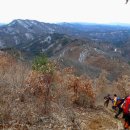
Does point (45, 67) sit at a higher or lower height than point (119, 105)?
higher

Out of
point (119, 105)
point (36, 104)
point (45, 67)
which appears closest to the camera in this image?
point (36, 104)

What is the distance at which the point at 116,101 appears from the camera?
1798cm

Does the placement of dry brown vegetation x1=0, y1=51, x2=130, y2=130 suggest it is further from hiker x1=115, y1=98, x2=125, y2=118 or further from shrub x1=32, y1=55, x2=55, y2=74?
hiker x1=115, y1=98, x2=125, y2=118

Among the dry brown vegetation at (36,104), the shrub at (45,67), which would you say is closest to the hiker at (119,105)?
the dry brown vegetation at (36,104)

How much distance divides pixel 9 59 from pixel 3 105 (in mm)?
11316

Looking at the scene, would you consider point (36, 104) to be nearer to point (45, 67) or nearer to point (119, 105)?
point (119, 105)

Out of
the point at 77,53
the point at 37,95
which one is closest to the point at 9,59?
the point at 37,95

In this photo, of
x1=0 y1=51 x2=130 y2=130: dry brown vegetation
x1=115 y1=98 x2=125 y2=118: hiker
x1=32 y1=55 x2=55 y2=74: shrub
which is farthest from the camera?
x1=115 y1=98 x2=125 y2=118: hiker

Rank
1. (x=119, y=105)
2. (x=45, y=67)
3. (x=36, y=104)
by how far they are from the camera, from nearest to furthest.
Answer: (x=36, y=104) < (x=119, y=105) < (x=45, y=67)

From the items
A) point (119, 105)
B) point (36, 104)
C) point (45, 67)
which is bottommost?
point (119, 105)

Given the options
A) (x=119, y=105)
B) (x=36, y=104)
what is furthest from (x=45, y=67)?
(x=36, y=104)

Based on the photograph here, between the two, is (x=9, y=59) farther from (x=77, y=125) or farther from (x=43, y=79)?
(x=77, y=125)

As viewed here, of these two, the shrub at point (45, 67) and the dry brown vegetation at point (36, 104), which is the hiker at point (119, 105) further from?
the shrub at point (45, 67)

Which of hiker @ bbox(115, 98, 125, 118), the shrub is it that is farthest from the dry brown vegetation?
hiker @ bbox(115, 98, 125, 118)
